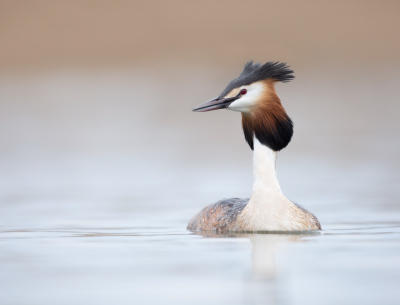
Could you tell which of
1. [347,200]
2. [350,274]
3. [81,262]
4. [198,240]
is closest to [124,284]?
[81,262]

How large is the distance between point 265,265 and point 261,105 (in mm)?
3018

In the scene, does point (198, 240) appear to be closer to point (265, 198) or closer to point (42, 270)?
point (265, 198)

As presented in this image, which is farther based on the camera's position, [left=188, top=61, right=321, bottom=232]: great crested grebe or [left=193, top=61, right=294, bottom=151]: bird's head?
[left=193, top=61, right=294, bottom=151]: bird's head

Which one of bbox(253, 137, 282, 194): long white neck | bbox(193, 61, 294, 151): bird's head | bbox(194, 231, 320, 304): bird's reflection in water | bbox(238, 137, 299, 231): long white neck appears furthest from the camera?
bbox(193, 61, 294, 151): bird's head

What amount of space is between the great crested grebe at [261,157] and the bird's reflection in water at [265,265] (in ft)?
0.66

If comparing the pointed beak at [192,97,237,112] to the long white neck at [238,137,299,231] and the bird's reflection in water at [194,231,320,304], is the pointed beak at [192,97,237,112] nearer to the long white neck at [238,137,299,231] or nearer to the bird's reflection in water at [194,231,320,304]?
the long white neck at [238,137,299,231]

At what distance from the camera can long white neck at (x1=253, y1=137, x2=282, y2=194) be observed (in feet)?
24.0

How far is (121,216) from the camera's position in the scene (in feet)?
28.9

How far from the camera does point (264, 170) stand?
7.38m

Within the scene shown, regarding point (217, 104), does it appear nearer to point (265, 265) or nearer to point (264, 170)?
point (264, 170)

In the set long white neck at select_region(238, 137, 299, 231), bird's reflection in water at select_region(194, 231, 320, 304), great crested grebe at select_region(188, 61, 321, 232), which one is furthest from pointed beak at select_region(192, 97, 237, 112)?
bird's reflection in water at select_region(194, 231, 320, 304)

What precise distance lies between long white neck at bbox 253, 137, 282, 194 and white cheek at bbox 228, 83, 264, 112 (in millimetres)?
393

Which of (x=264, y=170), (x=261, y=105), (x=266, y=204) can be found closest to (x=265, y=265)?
(x=266, y=204)

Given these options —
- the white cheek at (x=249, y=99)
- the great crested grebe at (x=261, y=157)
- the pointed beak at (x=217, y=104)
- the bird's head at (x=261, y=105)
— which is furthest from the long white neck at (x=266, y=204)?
the pointed beak at (x=217, y=104)
